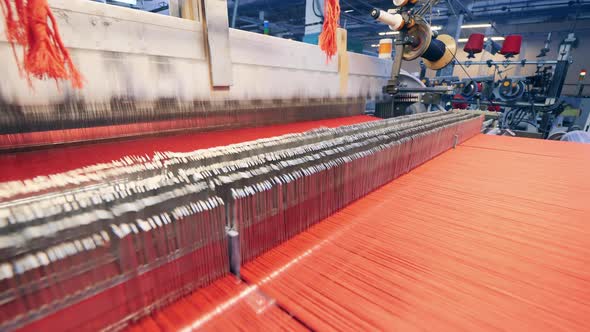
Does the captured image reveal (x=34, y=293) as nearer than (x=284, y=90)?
Yes

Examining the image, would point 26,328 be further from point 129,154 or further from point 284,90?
point 284,90

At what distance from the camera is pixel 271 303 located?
0.44 metres

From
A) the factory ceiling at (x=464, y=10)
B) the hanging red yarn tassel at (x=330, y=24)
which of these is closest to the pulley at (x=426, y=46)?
the hanging red yarn tassel at (x=330, y=24)

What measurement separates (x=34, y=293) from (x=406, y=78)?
132 inches

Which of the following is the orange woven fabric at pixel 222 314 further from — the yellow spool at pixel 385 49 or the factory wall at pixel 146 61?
the yellow spool at pixel 385 49

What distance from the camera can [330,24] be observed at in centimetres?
150

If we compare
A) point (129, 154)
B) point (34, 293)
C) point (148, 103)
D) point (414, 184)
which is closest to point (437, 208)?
point (414, 184)

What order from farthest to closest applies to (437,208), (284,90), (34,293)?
(284,90) → (437,208) → (34,293)

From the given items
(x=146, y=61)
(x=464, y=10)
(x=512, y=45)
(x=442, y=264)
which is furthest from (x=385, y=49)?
(x=464, y=10)

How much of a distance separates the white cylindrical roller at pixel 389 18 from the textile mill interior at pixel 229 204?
0.64m

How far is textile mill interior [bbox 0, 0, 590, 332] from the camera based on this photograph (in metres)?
0.35

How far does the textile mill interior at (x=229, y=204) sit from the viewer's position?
352 millimetres

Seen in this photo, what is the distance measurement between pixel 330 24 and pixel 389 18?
886 mm

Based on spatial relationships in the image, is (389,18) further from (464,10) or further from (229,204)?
(464,10)
